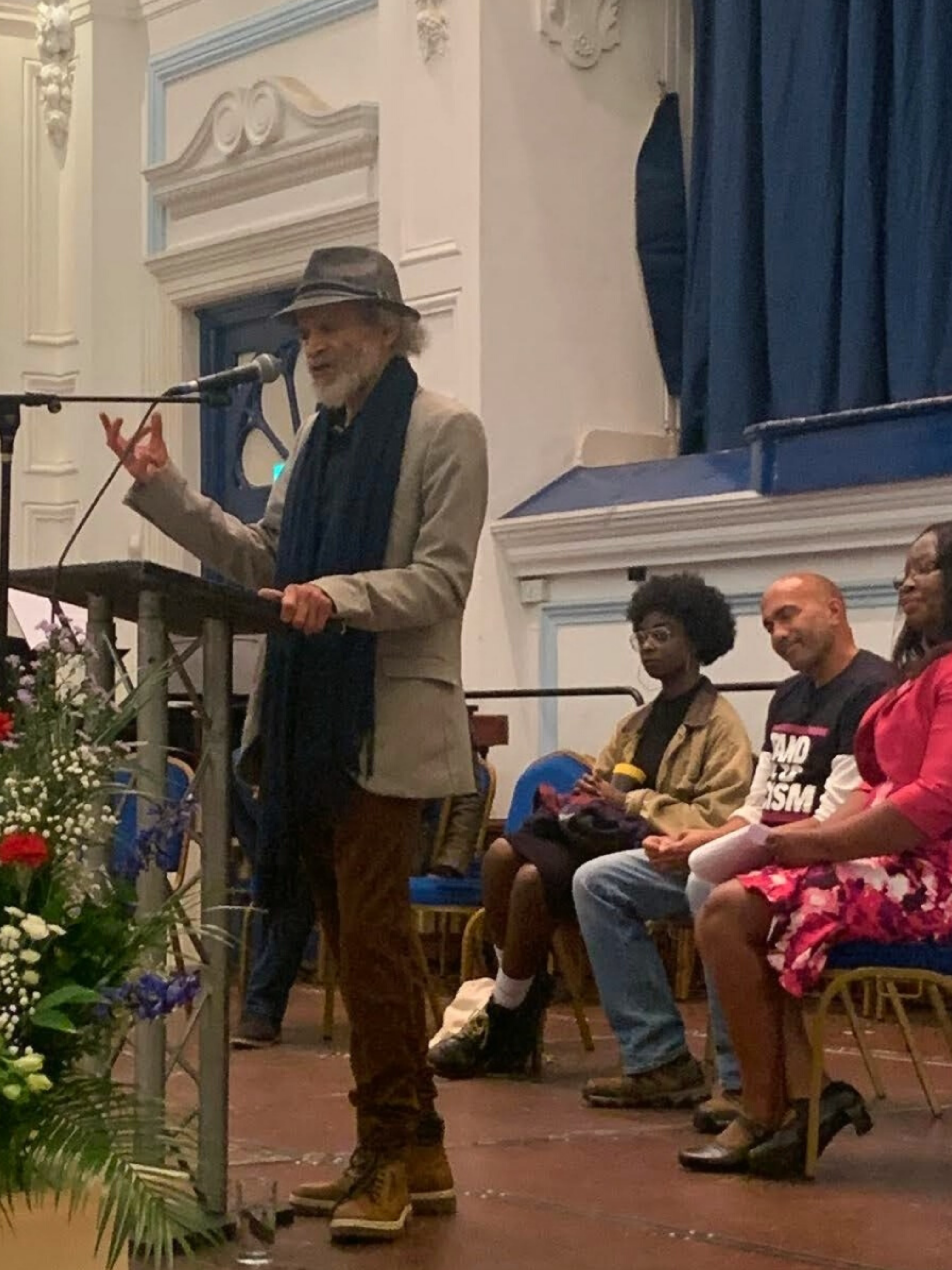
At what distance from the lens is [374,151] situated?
7.73 m

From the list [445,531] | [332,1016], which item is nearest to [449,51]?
[332,1016]

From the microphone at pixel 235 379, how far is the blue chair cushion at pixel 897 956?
1431mm

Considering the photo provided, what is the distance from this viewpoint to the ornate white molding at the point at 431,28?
720cm

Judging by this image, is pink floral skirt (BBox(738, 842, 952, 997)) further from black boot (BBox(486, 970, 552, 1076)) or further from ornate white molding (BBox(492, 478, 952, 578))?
ornate white molding (BBox(492, 478, 952, 578))

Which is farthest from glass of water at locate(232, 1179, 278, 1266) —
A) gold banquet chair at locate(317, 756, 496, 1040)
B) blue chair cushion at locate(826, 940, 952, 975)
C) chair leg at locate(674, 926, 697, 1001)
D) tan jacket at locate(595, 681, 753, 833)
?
chair leg at locate(674, 926, 697, 1001)

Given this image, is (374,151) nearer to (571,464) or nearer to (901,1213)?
(571,464)

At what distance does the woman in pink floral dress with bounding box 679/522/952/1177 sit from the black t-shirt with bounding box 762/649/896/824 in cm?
27

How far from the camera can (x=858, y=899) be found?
3705mm

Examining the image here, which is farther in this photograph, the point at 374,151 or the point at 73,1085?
the point at 374,151

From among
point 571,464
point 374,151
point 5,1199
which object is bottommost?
point 5,1199

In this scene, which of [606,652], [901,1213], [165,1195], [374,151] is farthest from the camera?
[374,151]

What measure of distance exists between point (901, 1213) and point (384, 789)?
3.29 feet

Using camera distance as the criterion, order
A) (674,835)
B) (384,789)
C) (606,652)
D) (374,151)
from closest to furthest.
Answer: (384,789)
(674,835)
(606,652)
(374,151)

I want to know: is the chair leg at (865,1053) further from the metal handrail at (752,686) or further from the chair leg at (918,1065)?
the metal handrail at (752,686)
